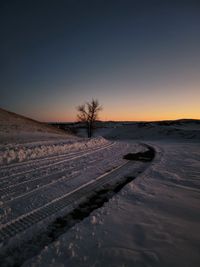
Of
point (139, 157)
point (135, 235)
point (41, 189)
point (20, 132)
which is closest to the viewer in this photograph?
point (135, 235)

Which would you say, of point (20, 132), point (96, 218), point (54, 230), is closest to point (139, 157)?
point (96, 218)

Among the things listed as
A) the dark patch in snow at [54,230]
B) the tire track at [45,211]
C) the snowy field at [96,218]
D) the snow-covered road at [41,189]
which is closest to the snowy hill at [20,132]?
the snow-covered road at [41,189]

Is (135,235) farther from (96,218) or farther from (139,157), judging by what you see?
(139,157)

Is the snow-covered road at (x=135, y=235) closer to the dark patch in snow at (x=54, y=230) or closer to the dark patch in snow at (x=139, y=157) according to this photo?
the dark patch in snow at (x=54, y=230)

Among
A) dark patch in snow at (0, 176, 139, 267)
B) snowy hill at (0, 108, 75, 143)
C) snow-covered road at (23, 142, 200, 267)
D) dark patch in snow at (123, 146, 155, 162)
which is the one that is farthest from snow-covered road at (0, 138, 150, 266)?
snowy hill at (0, 108, 75, 143)

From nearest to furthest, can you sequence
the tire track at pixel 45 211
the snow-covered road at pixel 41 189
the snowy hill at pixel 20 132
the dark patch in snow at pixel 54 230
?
the dark patch in snow at pixel 54 230 → the tire track at pixel 45 211 → the snow-covered road at pixel 41 189 → the snowy hill at pixel 20 132

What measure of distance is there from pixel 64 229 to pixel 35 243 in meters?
0.63

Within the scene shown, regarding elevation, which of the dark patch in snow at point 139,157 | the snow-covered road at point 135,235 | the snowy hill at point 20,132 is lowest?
the dark patch in snow at point 139,157

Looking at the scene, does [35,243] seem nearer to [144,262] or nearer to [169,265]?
[144,262]

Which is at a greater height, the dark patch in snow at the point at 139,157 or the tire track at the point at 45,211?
the tire track at the point at 45,211

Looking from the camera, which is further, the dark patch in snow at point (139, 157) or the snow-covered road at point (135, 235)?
the dark patch in snow at point (139, 157)

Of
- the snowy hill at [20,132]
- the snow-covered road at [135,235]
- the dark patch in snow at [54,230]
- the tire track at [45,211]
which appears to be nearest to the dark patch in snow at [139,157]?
the tire track at [45,211]

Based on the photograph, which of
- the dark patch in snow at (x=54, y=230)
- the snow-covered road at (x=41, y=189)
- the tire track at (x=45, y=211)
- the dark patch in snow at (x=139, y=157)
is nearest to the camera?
the dark patch in snow at (x=54, y=230)

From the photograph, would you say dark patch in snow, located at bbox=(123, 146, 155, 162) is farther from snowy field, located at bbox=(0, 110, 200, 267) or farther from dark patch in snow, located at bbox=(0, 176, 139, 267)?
dark patch in snow, located at bbox=(0, 176, 139, 267)
